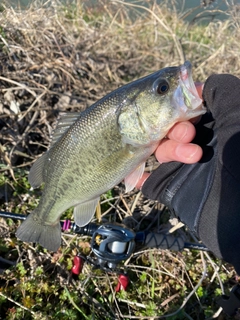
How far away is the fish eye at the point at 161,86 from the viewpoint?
1914 millimetres

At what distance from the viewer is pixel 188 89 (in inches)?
73.4

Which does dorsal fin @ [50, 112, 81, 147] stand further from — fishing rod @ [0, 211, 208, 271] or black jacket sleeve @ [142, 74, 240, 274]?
fishing rod @ [0, 211, 208, 271]

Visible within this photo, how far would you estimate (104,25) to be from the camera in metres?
5.82

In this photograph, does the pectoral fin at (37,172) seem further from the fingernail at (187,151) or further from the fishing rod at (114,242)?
the fingernail at (187,151)

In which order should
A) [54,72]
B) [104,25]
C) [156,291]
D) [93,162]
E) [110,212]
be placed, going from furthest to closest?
[104,25] → [54,72] → [110,212] → [156,291] → [93,162]

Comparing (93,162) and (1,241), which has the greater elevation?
(93,162)

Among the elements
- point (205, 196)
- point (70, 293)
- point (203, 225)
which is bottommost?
point (70, 293)

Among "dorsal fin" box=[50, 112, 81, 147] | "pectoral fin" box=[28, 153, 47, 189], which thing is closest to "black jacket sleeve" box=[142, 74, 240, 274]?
"dorsal fin" box=[50, 112, 81, 147]

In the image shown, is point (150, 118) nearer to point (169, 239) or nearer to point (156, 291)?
point (169, 239)

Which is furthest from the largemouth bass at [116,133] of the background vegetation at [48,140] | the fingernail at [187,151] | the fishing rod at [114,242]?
the background vegetation at [48,140]

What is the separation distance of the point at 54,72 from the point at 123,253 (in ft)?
8.30

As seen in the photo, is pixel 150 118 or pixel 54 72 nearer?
pixel 150 118

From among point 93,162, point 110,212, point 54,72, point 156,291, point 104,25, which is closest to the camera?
point 93,162

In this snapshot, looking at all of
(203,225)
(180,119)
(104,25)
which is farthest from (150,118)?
(104,25)
